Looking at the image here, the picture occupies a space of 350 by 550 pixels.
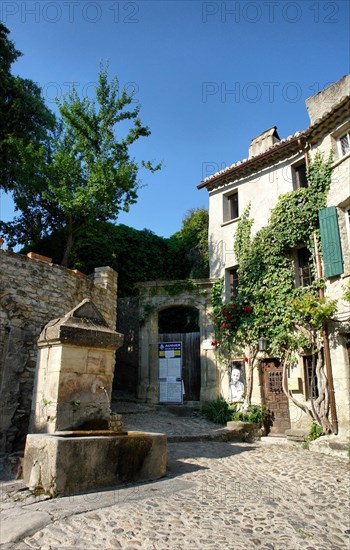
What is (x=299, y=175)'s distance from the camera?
1204cm

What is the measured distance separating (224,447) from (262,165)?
29.4 feet

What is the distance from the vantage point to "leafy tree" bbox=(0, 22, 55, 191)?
13.5m

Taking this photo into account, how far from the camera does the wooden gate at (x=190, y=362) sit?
12969 millimetres

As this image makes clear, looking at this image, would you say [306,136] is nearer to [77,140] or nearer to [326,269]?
[326,269]

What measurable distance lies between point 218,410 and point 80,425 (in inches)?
293

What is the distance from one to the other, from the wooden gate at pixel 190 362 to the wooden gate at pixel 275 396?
2.59 meters

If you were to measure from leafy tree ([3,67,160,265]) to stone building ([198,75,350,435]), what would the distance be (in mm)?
3000

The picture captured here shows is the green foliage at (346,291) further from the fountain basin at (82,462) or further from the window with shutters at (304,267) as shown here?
the fountain basin at (82,462)

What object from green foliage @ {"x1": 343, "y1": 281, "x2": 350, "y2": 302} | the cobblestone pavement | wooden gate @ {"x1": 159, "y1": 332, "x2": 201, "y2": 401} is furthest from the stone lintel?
wooden gate @ {"x1": 159, "y1": 332, "x2": 201, "y2": 401}

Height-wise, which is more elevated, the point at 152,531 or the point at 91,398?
the point at 91,398

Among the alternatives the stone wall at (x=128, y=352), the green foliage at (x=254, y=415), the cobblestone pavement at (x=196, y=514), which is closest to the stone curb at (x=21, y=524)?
the cobblestone pavement at (x=196, y=514)

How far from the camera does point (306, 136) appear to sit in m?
11.2

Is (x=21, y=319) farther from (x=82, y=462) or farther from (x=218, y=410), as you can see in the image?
(x=218, y=410)

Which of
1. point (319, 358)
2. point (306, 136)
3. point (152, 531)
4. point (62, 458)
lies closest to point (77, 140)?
point (306, 136)
